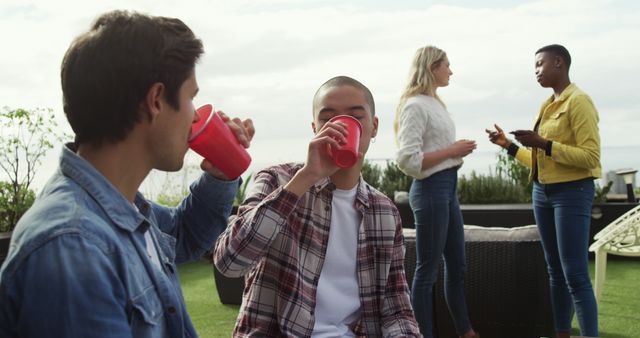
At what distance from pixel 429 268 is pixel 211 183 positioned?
2341 mm

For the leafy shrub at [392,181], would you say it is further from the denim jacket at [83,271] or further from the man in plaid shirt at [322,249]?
the denim jacket at [83,271]

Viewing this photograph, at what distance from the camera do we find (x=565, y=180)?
A: 3.60 m

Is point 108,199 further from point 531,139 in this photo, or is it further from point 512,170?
point 512,170

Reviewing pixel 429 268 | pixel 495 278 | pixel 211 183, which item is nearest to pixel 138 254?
pixel 211 183

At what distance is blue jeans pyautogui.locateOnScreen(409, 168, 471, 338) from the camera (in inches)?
146

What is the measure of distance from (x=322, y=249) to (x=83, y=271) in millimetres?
1170

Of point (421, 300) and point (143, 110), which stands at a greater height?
point (143, 110)

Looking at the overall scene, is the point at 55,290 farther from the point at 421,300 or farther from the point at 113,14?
the point at 421,300

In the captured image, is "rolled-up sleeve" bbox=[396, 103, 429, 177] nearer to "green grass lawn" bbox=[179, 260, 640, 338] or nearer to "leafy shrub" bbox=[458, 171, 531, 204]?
"green grass lawn" bbox=[179, 260, 640, 338]

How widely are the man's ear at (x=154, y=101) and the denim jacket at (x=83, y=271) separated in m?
0.14

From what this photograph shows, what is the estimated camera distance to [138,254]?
117cm

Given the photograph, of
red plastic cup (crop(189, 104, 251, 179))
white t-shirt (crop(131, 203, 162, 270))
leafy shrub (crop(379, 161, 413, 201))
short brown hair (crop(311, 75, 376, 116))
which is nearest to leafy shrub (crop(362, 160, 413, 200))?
leafy shrub (crop(379, 161, 413, 201))

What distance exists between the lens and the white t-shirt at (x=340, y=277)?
2.06 metres

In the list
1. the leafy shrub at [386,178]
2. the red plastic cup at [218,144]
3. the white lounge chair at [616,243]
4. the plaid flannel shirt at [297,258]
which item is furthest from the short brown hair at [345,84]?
the leafy shrub at [386,178]
